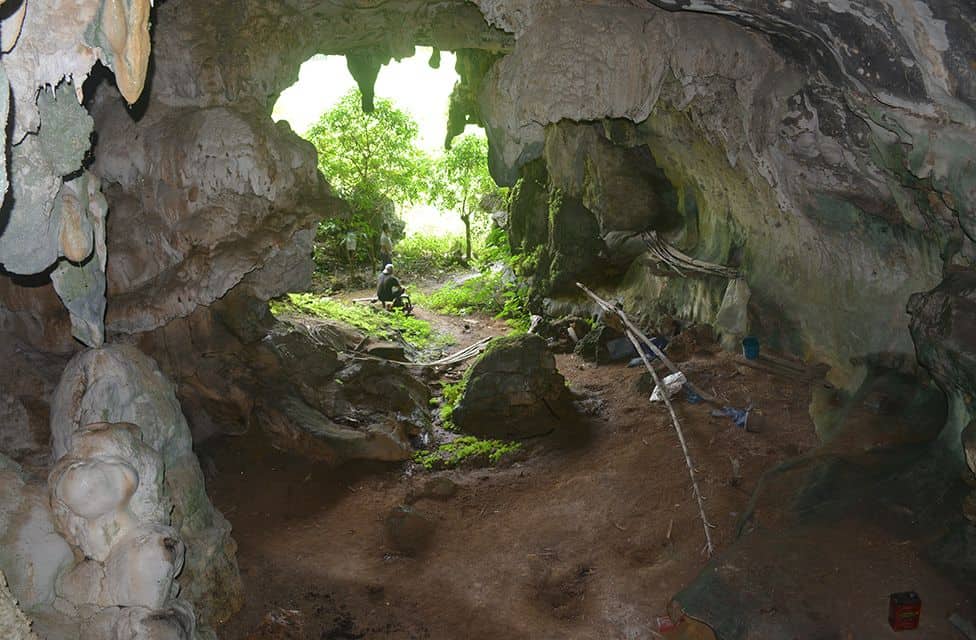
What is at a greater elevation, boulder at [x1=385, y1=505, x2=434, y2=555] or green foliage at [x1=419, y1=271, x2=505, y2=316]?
boulder at [x1=385, y1=505, x2=434, y2=555]

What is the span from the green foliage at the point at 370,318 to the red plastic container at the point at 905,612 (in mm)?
10501

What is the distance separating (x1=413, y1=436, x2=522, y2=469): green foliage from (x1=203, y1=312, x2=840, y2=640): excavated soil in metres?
0.23

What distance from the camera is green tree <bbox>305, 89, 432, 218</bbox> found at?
19734mm

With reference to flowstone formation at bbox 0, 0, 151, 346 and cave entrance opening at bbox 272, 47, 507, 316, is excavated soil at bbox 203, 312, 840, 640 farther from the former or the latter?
cave entrance opening at bbox 272, 47, 507, 316

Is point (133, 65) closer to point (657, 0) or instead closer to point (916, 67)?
point (657, 0)

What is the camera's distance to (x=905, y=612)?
5.21 metres

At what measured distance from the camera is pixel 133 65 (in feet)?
11.9

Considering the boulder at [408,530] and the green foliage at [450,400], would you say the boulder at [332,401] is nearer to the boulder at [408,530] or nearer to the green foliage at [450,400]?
the green foliage at [450,400]

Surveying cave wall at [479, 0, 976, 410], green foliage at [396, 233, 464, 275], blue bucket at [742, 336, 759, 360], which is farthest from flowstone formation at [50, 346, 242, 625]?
green foliage at [396, 233, 464, 275]

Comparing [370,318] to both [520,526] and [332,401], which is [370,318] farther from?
[520,526]

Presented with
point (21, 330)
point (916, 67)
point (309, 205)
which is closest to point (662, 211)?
point (309, 205)

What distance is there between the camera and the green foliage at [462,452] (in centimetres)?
1040

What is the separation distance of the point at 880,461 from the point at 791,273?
3820 millimetres

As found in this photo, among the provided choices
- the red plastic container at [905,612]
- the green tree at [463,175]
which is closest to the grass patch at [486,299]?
the green tree at [463,175]
